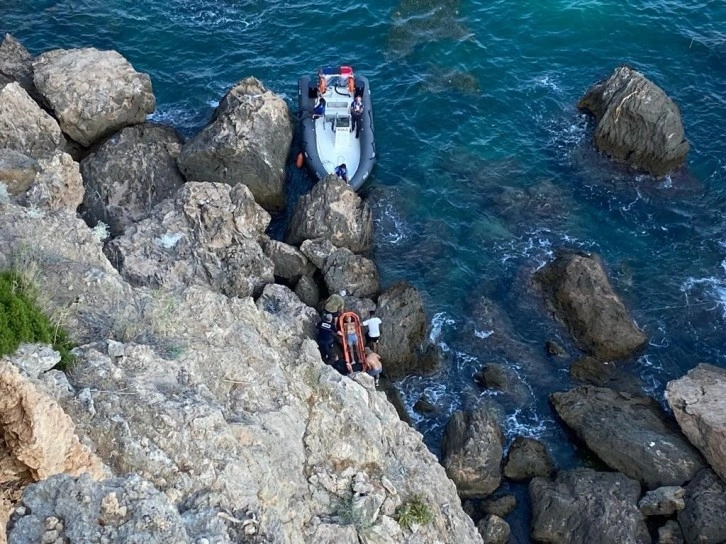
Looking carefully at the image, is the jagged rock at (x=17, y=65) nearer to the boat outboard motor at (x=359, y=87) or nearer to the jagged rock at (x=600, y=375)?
the boat outboard motor at (x=359, y=87)

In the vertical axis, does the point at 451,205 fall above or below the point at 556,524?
above

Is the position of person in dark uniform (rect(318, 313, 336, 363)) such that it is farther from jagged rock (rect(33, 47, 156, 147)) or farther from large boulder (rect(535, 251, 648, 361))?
jagged rock (rect(33, 47, 156, 147))

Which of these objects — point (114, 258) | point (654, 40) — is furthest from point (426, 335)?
point (654, 40)

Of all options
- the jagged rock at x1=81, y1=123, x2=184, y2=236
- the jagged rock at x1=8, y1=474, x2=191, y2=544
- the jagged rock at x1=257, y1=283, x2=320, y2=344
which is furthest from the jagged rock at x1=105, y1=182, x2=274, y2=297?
the jagged rock at x1=8, y1=474, x2=191, y2=544

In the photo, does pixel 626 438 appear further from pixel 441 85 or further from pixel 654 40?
pixel 654 40

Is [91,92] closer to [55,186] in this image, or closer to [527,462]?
[55,186]

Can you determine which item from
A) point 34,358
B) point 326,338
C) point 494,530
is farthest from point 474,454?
point 34,358

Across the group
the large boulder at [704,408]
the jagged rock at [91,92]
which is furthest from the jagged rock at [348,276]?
the jagged rock at [91,92]
